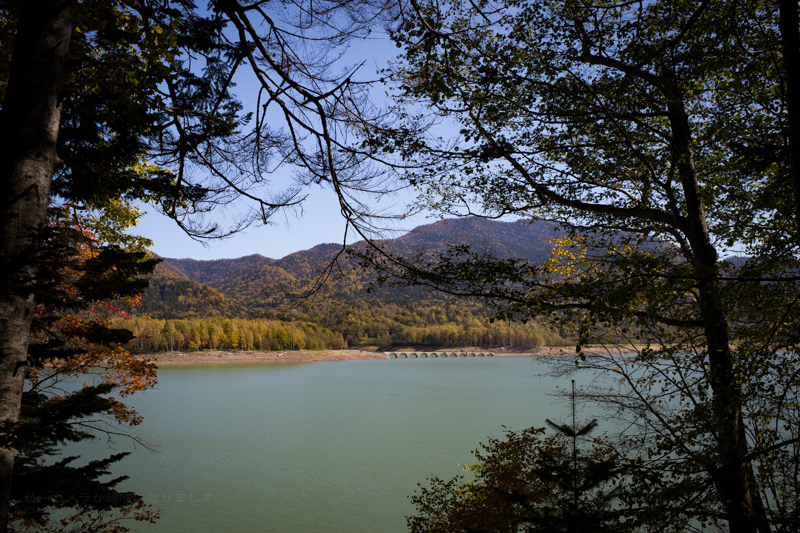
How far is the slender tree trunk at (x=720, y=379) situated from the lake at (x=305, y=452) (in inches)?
156

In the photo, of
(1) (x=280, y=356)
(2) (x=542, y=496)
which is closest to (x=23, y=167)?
(2) (x=542, y=496)

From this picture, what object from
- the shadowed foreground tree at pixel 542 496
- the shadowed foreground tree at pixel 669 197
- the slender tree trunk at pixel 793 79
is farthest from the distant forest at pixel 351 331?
the slender tree trunk at pixel 793 79

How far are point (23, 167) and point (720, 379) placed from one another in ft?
15.3

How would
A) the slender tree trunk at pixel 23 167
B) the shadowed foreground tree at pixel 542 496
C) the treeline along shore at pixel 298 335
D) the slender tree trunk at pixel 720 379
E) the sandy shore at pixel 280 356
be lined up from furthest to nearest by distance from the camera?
the treeline along shore at pixel 298 335
the sandy shore at pixel 280 356
the shadowed foreground tree at pixel 542 496
the slender tree trunk at pixel 720 379
the slender tree trunk at pixel 23 167

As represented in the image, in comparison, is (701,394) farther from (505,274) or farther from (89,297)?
(89,297)

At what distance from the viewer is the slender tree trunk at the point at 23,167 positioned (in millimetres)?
1924

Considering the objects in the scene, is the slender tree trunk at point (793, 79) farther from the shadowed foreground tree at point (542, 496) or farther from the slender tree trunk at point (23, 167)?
the slender tree trunk at point (23, 167)

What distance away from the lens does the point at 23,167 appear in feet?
6.56

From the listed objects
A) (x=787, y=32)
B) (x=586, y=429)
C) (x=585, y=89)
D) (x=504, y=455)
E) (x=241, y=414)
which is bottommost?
(x=241, y=414)

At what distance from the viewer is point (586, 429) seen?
177 inches

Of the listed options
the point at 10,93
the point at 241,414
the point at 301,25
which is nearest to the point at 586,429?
the point at 301,25

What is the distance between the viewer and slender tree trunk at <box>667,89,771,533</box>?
134 inches

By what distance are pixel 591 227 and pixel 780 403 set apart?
2204mm

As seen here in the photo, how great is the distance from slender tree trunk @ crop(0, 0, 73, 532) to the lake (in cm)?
745
